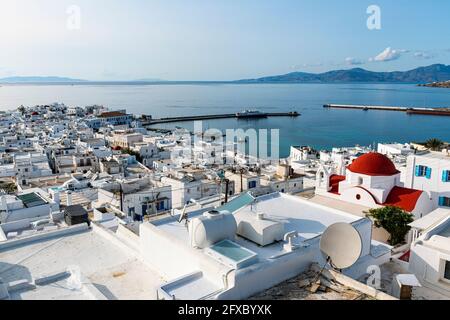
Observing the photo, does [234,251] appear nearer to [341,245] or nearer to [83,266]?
[341,245]

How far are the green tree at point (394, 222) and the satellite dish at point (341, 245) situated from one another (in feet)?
25.5

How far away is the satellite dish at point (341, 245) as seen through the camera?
23.6ft

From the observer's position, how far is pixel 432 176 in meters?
18.8

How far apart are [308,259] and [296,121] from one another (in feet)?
343

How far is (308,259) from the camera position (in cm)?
765

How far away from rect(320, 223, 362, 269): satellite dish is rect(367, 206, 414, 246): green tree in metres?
7.77

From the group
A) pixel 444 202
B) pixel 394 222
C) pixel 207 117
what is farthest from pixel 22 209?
pixel 207 117

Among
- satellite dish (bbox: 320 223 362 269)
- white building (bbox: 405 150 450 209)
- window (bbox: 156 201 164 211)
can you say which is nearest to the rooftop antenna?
satellite dish (bbox: 320 223 362 269)

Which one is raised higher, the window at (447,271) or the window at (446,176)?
the window at (446,176)

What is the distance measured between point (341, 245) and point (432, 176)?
13898 mm

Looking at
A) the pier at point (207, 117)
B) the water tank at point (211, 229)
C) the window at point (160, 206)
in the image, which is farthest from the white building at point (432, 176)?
the pier at point (207, 117)

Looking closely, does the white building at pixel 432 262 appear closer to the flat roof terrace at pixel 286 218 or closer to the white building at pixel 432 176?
the flat roof terrace at pixel 286 218
